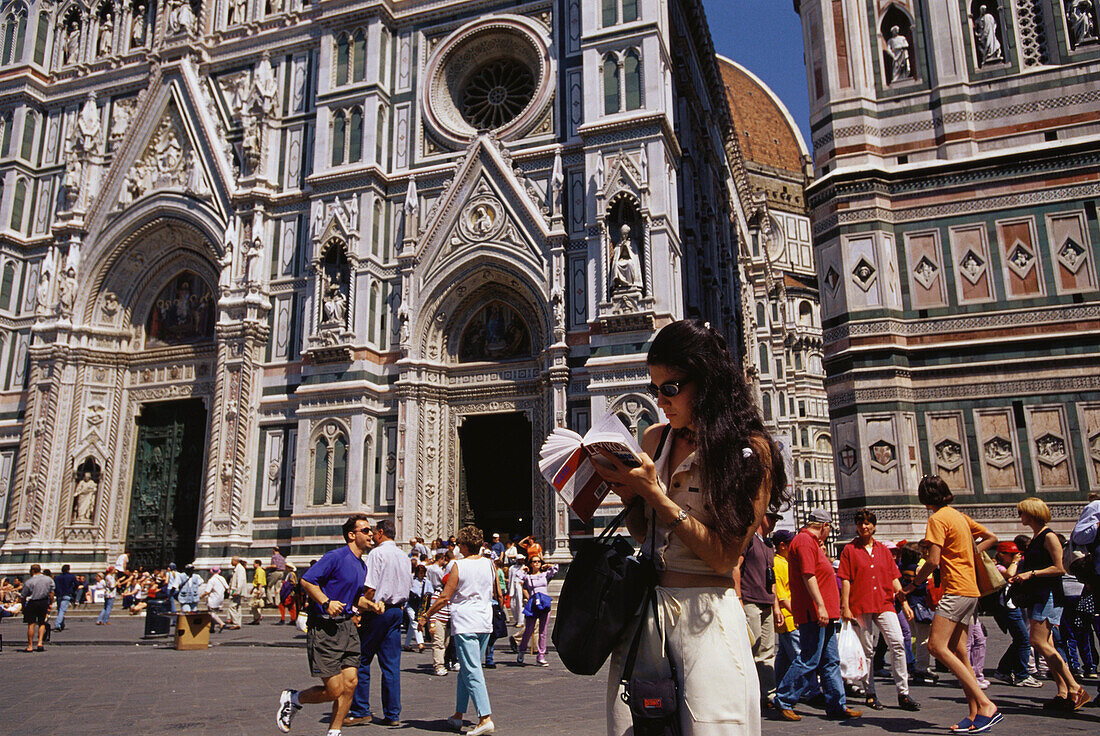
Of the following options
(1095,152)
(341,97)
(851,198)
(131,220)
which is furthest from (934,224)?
(131,220)

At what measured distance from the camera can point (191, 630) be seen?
13359 millimetres

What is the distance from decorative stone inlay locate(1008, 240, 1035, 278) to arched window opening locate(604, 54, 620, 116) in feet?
31.0

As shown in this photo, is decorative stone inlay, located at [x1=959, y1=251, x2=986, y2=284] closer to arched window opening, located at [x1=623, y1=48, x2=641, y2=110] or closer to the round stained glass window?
arched window opening, located at [x1=623, y1=48, x2=641, y2=110]

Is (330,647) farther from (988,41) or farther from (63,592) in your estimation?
(988,41)

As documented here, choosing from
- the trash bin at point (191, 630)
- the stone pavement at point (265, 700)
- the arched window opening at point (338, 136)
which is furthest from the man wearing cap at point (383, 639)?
the arched window opening at point (338, 136)

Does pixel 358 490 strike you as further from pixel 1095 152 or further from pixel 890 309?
pixel 1095 152

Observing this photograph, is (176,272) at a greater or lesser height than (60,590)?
greater

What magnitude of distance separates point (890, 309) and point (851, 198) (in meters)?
2.27

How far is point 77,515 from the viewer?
22891mm

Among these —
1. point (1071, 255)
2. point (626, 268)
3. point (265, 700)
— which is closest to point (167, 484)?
point (626, 268)

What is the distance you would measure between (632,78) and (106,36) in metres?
18.3

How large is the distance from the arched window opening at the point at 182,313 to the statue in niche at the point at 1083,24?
21.6m

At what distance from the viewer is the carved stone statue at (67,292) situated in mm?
23906

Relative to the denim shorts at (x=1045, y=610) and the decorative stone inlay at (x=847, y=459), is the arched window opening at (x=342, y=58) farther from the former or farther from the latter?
the denim shorts at (x=1045, y=610)
